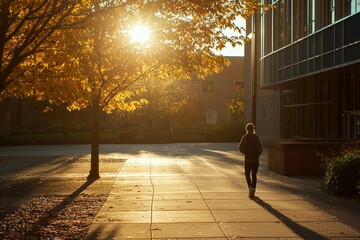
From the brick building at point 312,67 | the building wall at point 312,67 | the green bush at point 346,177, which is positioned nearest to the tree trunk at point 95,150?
the brick building at point 312,67

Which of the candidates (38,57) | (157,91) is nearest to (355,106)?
(38,57)

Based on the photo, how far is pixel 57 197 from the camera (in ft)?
46.4

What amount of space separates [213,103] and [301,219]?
82776mm

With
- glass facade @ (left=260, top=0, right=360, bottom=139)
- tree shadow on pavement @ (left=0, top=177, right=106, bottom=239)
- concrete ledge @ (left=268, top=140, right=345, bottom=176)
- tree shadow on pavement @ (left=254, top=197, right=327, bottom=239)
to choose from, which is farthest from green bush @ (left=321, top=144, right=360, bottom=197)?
glass facade @ (left=260, top=0, right=360, bottom=139)

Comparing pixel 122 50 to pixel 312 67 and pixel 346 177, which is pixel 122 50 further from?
pixel 312 67

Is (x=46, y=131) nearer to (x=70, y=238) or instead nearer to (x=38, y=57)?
(x=38, y=57)

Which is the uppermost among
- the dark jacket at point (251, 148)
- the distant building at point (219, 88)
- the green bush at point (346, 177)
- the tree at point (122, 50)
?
the distant building at point (219, 88)

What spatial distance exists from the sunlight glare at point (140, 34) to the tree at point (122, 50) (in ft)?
0.57

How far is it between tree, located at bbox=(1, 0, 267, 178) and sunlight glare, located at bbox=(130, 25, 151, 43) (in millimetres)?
175

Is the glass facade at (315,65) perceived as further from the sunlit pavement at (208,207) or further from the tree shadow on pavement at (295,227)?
the tree shadow on pavement at (295,227)

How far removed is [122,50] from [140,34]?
0.86 m

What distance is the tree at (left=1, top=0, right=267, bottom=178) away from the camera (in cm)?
1339

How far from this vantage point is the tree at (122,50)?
43.9ft

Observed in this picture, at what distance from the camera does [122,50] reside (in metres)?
17.6
